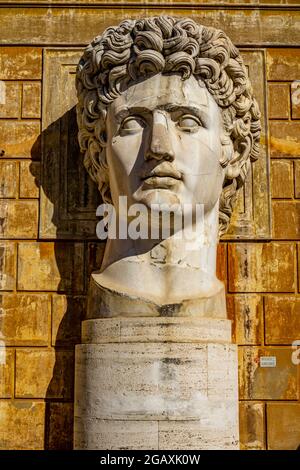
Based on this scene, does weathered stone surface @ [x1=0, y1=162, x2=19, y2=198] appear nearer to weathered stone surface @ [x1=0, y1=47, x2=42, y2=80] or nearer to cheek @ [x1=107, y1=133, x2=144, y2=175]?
weathered stone surface @ [x1=0, y1=47, x2=42, y2=80]

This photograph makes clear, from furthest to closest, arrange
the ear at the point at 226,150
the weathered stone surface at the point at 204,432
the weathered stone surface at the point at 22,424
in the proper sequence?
the weathered stone surface at the point at 22,424, the ear at the point at 226,150, the weathered stone surface at the point at 204,432

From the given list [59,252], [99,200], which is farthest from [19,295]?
[99,200]

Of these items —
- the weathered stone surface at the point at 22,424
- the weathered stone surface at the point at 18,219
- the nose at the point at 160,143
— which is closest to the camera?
the nose at the point at 160,143

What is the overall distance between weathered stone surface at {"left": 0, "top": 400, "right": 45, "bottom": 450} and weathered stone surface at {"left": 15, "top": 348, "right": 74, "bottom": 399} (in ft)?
0.35

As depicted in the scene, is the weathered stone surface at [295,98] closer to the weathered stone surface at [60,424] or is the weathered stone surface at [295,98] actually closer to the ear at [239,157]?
the ear at [239,157]

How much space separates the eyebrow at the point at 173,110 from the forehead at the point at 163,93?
0.05 feet

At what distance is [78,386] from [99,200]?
1993mm

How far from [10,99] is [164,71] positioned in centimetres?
206

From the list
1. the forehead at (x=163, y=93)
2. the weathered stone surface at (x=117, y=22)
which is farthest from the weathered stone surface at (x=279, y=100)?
the forehead at (x=163, y=93)

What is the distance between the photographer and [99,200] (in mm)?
Answer: 6445

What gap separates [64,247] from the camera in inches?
252

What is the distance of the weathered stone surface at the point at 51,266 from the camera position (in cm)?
635
